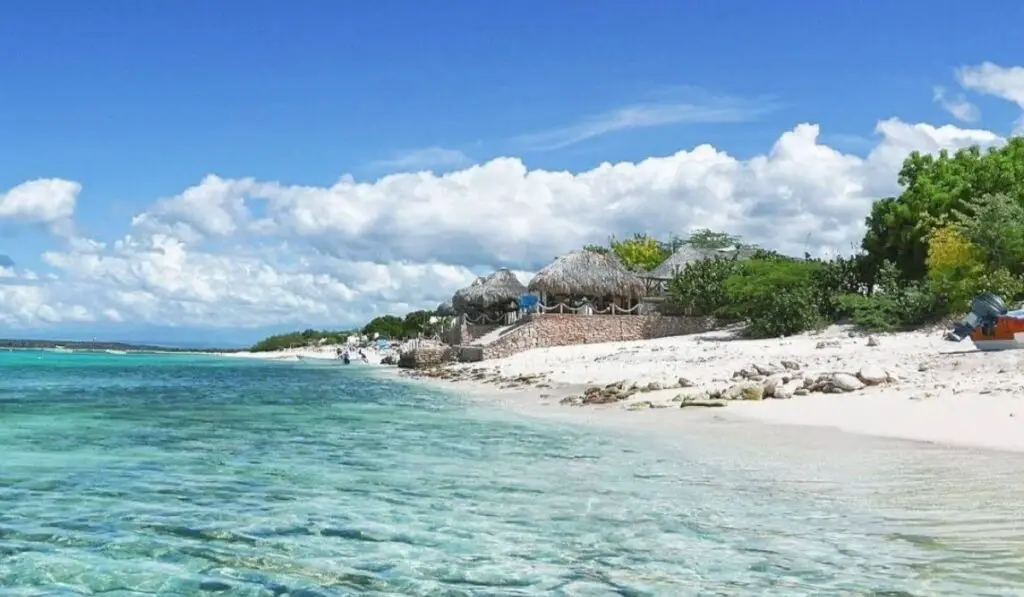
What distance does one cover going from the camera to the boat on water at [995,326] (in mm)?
16312

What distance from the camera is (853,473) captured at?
29.7 ft

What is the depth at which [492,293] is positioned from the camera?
155 ft

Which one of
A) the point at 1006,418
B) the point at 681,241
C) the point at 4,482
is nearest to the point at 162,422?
the point at 4,482

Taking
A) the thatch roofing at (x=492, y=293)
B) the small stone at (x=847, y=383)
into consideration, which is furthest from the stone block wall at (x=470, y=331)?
the small stone at (x=847, y=383)

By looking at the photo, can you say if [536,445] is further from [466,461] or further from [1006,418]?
[1006,418]

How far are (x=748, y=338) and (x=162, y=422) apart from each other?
931 inches

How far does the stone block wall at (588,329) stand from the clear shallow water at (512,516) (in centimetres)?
2662

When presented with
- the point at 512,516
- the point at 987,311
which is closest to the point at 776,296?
the point at 987,311

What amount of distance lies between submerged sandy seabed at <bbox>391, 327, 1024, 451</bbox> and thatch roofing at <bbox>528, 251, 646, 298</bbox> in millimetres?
13683

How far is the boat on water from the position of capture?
53.5 feet

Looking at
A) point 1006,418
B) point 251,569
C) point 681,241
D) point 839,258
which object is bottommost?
point 251,569

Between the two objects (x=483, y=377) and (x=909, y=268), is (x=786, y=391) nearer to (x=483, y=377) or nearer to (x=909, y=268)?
(x=483, y=377)

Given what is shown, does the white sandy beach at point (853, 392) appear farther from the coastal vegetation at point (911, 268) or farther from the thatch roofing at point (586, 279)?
the thatch roofing at point (586, 279)

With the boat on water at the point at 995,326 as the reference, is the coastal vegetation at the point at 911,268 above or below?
above
